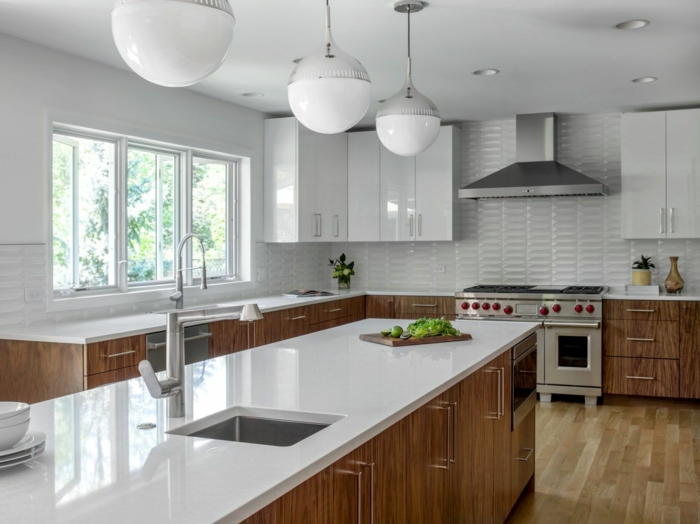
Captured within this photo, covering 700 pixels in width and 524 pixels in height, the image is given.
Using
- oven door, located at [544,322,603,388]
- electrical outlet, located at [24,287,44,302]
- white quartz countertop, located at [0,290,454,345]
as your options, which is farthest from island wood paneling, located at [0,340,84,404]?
oven door, located at [544,322,603,388]

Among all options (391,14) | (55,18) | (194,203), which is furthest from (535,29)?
(194,203)

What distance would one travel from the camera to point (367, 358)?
110 inches

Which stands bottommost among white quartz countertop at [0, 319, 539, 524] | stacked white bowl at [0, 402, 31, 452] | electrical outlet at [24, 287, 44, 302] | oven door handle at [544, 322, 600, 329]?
oven door handle at [544, 322, 600, 329]

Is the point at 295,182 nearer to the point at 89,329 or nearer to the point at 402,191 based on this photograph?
the point at 402,191

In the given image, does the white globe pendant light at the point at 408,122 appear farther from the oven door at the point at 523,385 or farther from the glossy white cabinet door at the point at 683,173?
the glossy white cabinet door at the point at 683,173

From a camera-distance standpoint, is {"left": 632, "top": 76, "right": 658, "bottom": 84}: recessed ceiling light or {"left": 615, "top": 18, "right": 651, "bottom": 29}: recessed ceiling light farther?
{"left": 632, "top": 76, "right": 658, "bottom": 84}: recessed ceiling light

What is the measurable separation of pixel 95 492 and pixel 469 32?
3298mm

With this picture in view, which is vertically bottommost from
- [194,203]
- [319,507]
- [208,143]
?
[319,507]

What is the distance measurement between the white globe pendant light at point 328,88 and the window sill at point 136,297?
2.42 meters

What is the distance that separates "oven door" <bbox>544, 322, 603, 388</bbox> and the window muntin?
354 centimetres

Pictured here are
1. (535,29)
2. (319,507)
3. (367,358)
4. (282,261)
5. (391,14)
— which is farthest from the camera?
(282,261)

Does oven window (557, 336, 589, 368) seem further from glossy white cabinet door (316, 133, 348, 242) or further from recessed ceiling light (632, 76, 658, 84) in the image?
glossy white cabinet door (316, 133, 348, 242)

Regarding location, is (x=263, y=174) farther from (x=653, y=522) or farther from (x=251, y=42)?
(x=653, y=522)

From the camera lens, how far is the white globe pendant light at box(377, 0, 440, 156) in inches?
120
